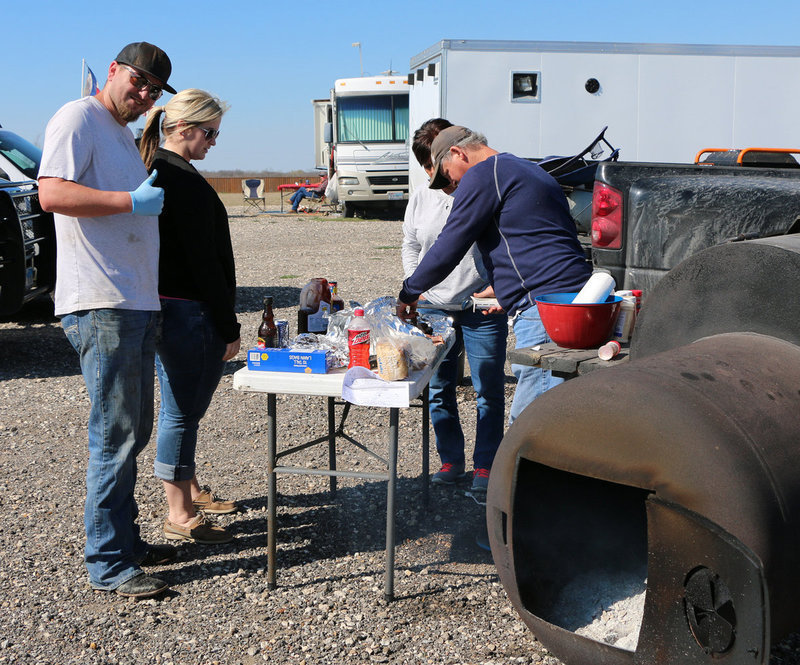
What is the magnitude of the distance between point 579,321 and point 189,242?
1.58 meters

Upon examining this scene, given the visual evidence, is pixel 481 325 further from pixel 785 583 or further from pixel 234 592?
pixel 785 583

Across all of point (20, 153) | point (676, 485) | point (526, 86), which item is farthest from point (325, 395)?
point (526, 86)

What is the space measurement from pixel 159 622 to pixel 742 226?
11.3ft

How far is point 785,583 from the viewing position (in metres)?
2.00

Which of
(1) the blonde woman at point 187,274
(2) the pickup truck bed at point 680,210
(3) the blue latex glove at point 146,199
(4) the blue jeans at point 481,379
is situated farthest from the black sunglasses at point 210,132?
(2) the pickup truck bed at point 680,210

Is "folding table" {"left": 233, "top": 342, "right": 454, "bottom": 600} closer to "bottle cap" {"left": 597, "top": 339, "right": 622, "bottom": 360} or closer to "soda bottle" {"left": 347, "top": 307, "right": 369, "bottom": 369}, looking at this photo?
"soda bottle" {"left": 347, "top": 307, "right": 369, "bottom": 369}

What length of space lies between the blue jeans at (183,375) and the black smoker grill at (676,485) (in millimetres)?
1512

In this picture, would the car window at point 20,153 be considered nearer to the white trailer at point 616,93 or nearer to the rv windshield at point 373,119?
the white trailer at point 616,93

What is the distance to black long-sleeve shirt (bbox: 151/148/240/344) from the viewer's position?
341 cm

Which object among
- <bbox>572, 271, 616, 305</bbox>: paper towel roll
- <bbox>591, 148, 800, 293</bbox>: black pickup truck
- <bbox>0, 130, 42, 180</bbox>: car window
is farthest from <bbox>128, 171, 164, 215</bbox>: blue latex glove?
<bbox>0, 130, 42, 180</bbox>: car window

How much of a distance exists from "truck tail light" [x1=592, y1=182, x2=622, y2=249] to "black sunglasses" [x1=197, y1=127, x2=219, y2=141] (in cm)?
249

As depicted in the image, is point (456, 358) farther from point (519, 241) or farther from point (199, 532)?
point (199, 532)

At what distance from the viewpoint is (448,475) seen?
4.50m

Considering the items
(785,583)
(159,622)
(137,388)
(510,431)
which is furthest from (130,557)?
(785,583)
